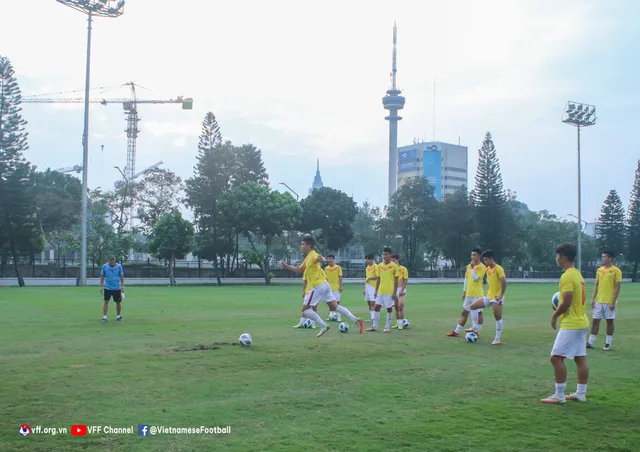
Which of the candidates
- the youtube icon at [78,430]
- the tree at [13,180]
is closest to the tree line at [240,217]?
the tree at [13,180]

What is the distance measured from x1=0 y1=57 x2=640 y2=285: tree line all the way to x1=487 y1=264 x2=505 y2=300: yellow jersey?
123ft

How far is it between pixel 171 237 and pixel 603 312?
127ft

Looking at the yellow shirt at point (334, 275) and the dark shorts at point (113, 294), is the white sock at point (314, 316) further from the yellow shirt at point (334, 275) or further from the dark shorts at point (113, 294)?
the dark shorts at point (113, 294)

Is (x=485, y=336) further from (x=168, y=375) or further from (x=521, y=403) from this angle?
(x=168, y=375)

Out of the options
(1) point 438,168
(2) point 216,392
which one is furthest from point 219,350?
(1) point 438,168

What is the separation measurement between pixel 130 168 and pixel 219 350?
100 meters

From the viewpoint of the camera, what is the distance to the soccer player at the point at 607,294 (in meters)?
13.0

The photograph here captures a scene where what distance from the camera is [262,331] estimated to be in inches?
571

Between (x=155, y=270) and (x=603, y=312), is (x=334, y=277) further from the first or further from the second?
(x=155, y=270)

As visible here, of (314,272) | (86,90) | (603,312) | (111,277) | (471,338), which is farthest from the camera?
(86,90)

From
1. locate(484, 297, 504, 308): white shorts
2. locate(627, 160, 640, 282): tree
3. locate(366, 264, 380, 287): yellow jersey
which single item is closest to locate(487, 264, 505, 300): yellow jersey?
locate(484, 297, 504, 308): white shorts

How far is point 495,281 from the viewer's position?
513 inches

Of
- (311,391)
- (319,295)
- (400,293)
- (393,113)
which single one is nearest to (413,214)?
(400,293)

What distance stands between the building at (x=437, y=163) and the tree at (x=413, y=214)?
78.4 meters
